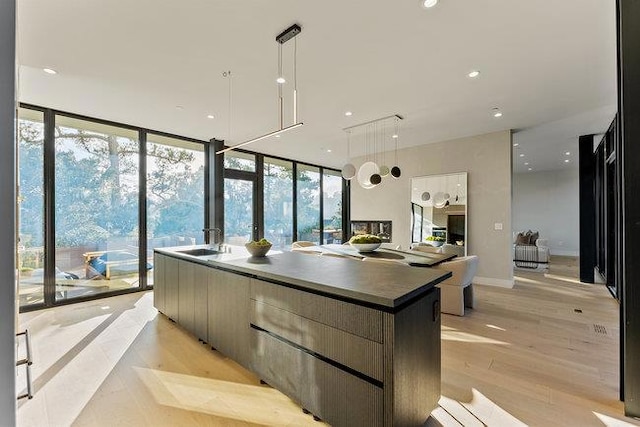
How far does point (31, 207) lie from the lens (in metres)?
3.89

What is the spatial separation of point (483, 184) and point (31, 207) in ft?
23.4

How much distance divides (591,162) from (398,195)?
12.0 feet

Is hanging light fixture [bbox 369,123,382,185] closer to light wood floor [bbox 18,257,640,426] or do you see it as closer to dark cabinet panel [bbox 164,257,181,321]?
light wood floor [bbox 18,257,640,426]

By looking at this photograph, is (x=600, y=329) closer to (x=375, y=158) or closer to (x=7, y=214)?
(x=7, y=214)

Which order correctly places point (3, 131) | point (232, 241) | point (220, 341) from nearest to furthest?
1. point (3, 131)
2. point (220, 341)
3. point (232, 241)

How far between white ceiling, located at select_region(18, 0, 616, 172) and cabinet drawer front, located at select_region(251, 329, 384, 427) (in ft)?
8.13

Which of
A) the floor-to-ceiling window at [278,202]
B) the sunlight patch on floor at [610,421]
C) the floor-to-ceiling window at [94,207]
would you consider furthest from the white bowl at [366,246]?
the floor-to-ceiling window at [94,207]

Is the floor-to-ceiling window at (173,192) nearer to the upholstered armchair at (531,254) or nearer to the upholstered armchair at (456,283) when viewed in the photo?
the upholstered armchair at (456,283)

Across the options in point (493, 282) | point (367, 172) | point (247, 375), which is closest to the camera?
point (247, 375)

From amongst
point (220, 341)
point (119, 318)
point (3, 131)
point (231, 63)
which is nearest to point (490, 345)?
point (220, 341)

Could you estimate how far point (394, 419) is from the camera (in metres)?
1.45

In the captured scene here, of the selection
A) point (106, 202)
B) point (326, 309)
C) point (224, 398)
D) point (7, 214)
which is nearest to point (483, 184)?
point (326, 309)

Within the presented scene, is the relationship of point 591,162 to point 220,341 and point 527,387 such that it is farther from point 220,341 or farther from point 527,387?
point 220,341

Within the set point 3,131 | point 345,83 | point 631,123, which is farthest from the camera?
point 345,83
